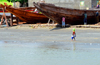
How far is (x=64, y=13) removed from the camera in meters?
18.6

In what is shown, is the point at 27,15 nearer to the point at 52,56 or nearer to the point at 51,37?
the point at 51,37

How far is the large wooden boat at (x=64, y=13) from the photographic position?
17.1 meters

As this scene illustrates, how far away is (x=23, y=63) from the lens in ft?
22.9

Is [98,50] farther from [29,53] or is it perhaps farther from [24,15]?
[24,15]

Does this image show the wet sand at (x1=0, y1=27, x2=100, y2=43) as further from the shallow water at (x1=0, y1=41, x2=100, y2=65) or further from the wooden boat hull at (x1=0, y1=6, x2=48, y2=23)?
the wooden boat hull at (x1=0, y1=6, x2=48, y2=23)

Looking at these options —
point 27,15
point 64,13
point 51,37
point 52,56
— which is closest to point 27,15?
point 27,15

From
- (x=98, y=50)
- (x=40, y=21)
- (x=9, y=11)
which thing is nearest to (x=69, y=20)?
(x=40, y=21)

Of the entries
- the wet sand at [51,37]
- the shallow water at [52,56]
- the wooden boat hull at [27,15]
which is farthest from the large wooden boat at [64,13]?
the shallow water at [52,56]

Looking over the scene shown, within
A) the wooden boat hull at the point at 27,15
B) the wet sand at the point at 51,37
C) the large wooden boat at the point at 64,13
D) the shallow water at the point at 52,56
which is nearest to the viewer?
the shallow water at the point at 52,56

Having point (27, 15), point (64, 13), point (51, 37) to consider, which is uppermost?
point (64, 13)

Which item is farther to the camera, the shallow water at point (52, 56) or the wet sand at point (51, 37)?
the wet sand at point (51, 37)

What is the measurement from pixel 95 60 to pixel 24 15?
49.8 ft

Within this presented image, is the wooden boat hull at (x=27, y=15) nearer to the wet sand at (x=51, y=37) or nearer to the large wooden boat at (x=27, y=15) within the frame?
the large wooden boat at (x=27, y=15)

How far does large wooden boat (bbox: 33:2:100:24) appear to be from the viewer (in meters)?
17.1
